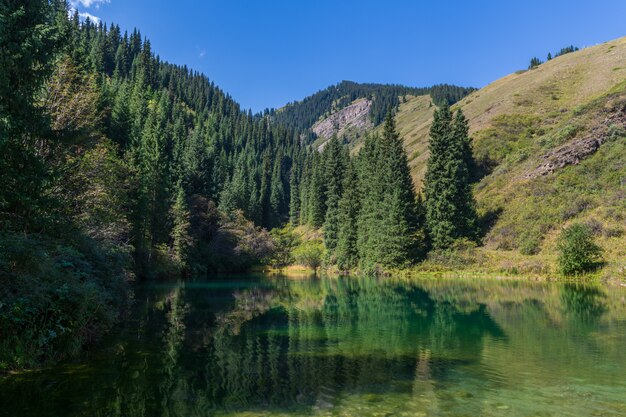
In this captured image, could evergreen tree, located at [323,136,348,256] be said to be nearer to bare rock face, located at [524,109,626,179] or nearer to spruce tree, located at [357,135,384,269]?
spruce tree, located at [357,135,384,269]

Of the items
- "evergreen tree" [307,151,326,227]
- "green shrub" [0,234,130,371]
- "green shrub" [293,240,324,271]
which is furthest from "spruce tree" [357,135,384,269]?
"green shrub" [0,234,130,371]

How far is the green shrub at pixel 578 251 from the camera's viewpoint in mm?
42125

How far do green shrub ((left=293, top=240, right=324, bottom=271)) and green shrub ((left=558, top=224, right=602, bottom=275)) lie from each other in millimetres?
47031

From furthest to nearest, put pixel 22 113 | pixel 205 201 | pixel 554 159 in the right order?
pixel 205 201 < pixel 554 159 < pixel 22 113

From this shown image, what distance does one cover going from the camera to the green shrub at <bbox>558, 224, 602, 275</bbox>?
42.1 metres

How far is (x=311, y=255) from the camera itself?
8638cm

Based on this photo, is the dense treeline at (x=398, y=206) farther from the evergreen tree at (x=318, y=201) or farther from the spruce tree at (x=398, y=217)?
the evergreen tree at (x=318, y=201)

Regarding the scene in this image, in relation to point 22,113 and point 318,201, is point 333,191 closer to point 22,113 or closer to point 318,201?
point 318,201

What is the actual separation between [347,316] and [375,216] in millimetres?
44731

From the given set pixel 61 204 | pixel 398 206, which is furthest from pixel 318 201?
pixel 61 204

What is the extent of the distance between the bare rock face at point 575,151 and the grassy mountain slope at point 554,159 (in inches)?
5.1

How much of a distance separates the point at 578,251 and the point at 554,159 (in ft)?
96.9

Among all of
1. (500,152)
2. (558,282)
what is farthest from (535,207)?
(500,152)

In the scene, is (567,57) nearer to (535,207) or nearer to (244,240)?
(535,207)
